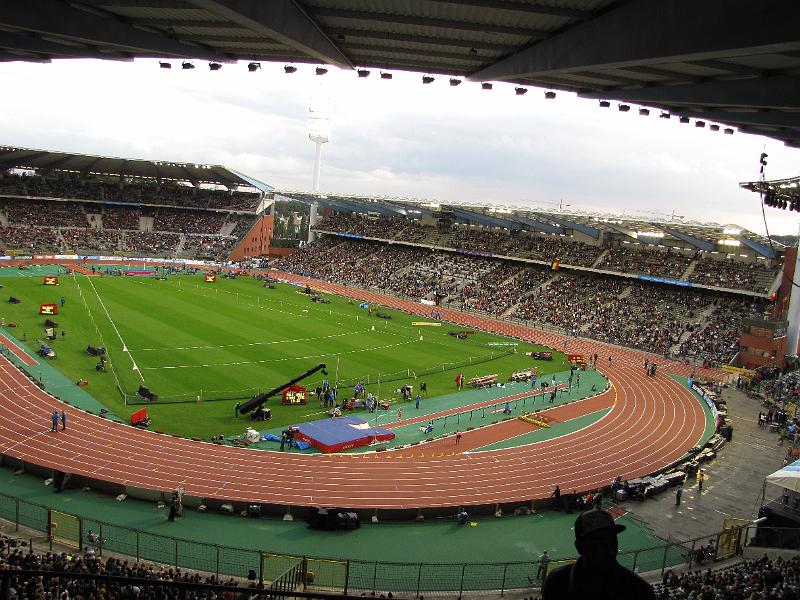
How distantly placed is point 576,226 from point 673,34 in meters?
63.0

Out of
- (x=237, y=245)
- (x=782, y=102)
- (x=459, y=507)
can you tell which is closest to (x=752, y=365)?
A: (x=459, y=507)

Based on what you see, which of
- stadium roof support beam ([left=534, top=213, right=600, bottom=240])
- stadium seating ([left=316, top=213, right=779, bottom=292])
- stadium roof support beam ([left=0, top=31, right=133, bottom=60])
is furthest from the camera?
stadium roof support beam ([left=534, top=213, right=600, bottom=240])

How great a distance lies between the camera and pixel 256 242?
310 ft

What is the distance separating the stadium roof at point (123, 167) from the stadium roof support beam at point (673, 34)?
83.4 metres

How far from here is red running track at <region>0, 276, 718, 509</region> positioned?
21531 millimetres

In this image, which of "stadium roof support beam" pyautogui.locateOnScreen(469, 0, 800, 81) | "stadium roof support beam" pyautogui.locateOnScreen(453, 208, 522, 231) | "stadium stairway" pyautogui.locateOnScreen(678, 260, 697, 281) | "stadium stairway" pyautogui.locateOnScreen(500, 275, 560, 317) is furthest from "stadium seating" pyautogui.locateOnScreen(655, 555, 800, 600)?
"stadium roof support beam" pyautogui.locateOnScreen(453, 208, 522, 231)

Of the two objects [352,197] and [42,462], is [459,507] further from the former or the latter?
[352,197]

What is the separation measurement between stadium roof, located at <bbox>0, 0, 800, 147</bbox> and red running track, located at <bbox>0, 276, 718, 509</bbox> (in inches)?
530

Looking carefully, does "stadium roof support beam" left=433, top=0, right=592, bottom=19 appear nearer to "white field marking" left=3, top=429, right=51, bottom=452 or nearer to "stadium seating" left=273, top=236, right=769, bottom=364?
"white field marking" left=3, top=429, right=51, bottom=452

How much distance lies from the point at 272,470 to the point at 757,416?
28451 millimetres

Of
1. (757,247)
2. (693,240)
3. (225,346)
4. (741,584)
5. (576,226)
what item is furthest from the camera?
(576,226)

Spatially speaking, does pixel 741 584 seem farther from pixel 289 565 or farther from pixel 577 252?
pixel 577 252

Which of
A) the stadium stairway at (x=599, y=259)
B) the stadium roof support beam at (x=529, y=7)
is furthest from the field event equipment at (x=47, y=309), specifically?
the stadium stairway at (x=599, y=259)

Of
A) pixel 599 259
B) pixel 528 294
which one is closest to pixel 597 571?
pixel 528 294
